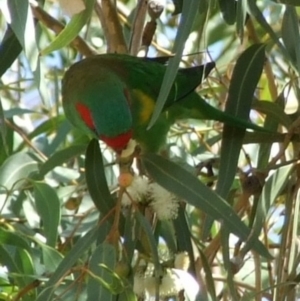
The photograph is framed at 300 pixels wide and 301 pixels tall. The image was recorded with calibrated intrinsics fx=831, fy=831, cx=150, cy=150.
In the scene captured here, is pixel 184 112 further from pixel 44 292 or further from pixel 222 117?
pixel 44 292

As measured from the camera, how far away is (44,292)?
0.93 meters

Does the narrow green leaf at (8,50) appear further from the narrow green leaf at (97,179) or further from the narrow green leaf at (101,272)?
the narrow green leaf at (101,272)

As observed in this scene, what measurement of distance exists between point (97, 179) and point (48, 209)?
0.11 meters

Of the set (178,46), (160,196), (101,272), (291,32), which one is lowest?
(101,272)

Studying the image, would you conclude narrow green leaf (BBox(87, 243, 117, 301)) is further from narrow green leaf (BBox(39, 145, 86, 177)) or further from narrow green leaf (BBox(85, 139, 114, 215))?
narrow green leaf (BBox(39, 145, 86, 177))

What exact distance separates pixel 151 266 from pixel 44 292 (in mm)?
159

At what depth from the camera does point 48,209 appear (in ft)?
3.90

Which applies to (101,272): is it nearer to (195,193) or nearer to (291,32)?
(195,193)

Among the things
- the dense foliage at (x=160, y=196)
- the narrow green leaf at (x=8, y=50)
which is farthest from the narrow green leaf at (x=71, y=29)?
the narrow green leaf at (x=8, y=50)

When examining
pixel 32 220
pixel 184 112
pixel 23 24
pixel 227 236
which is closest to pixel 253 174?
pixel 227 236

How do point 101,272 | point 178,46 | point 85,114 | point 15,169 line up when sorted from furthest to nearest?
point 15,169 → point 85,114 → point 101,272 → point 178,46

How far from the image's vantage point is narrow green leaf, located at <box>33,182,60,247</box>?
117 cm

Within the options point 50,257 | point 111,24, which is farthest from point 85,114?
point 50,257

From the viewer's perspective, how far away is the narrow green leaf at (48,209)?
1.17 meters
